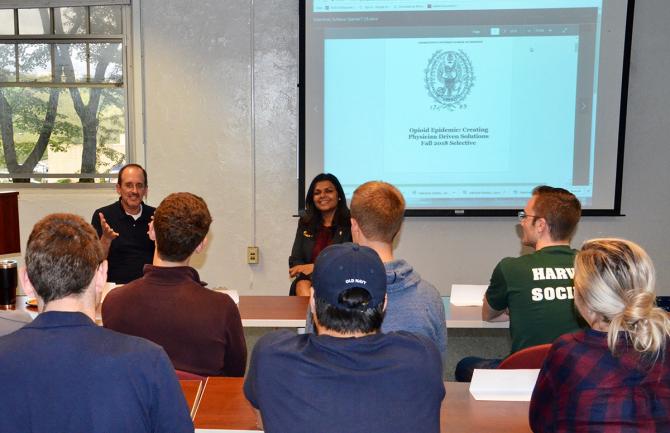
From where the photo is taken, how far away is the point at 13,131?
15.5ft

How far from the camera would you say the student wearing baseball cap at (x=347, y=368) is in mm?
1209

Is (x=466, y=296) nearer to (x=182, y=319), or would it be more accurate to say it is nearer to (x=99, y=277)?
(x=182, y=319)

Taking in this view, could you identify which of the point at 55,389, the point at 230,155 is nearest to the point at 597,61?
the point at 230,155

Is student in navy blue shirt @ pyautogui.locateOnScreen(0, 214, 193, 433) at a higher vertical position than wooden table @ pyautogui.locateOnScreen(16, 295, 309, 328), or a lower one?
higher

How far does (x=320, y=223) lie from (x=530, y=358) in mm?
2249

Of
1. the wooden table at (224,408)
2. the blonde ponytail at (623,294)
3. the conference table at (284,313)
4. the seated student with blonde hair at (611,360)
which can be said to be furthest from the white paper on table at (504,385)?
the conference table at (284,313)

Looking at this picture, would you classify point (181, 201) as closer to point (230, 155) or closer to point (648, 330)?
point (648, 330)

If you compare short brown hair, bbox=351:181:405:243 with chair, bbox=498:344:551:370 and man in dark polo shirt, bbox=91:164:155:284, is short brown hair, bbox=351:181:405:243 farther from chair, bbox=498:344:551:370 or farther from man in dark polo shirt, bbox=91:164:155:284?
man in dark polo shirt, bbox=91:164:155:284

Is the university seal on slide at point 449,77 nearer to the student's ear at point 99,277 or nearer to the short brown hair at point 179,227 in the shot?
the short brown hair at point 179,227

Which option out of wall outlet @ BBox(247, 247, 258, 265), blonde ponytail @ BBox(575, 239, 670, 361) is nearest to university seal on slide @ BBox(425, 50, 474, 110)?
wall outlet @ BBox(247, 247, 258, 265)

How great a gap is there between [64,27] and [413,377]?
172 inches

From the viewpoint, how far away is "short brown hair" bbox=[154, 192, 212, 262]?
2.13 m

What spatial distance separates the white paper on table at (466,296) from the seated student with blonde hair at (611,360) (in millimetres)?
1394

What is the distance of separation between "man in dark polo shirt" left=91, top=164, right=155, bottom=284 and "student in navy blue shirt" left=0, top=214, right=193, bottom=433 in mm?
2493
